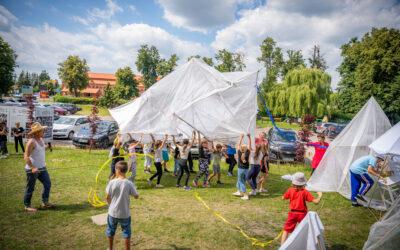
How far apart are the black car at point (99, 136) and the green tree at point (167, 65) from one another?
45.3 m

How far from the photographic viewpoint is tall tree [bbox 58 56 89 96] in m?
67.6

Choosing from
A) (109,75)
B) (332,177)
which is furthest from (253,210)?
(109,75)

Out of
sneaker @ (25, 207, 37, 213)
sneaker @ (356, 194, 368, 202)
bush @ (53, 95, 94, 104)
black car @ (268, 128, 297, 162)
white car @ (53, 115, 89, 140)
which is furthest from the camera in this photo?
Result: bush @ (53, 95, 94, 104)

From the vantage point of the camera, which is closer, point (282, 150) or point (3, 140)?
point (3, 140)

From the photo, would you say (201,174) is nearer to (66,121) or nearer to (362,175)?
(362,175)

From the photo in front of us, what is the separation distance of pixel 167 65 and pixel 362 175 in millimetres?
60617

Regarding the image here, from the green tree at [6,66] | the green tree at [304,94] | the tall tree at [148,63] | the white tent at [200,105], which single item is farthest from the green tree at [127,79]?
the white tent at [200,105]

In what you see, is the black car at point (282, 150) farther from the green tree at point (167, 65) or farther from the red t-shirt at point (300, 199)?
the green tree at point (167, 65)

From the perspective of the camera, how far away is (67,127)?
21.1m

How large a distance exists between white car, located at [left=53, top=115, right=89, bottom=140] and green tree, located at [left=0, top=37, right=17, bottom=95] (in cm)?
3058

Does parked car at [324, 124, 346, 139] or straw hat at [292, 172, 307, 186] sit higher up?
parked car at [324, 124, 346, 139]

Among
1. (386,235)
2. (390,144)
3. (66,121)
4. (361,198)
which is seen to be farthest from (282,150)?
(66,121)

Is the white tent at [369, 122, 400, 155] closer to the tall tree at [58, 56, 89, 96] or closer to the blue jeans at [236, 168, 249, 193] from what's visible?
the blue jeans at [236, 168, 249, 193]

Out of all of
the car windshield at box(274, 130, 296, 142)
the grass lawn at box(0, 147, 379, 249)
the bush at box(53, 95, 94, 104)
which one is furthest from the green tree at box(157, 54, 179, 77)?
the grass lawn at box(0, 147, 379, 249)
